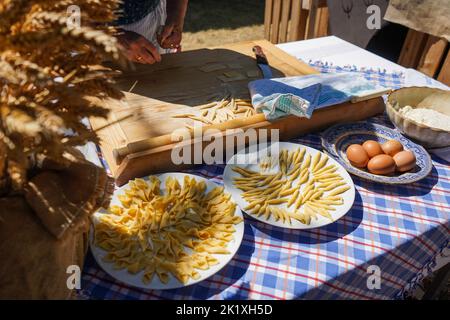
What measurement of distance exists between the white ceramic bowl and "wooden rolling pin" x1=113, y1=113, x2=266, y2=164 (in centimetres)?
57

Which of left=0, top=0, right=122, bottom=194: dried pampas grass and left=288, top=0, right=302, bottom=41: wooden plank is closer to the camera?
left=0, top=0, right=122, bottom=194: dried pampas grass

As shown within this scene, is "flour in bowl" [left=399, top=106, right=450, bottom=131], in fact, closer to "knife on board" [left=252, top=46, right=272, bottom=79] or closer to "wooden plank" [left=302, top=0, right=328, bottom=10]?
"knife on board" [left=252, top=46, right=272, bottom=79]

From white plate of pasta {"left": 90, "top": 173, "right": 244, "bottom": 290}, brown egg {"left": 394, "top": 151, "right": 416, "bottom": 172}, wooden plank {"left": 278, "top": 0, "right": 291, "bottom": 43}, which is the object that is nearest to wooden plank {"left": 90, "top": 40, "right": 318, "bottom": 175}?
white plate of pasta {"left": 90, "top": 173, "right": 244, "bottom": 290}

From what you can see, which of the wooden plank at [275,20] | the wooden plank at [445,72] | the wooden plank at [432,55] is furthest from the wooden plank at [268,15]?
the wooden plank at [445,72]

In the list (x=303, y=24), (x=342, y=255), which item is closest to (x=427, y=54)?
(x=303, y=24)

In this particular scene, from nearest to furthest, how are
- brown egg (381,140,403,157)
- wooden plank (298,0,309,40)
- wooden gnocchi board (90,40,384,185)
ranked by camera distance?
wooden gnocchi board (90,40,384,185) → brown egg (381,140,403,157) → wooden plank (298,0,309,40)

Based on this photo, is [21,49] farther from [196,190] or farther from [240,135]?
[240,135]

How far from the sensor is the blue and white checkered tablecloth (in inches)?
39.5

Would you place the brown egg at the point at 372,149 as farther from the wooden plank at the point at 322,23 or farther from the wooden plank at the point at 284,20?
the wooden plank at the point at 284,20

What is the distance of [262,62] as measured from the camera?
194cm

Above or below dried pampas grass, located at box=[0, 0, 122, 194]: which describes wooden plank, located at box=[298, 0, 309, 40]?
below

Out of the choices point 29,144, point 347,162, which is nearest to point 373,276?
point 347,162

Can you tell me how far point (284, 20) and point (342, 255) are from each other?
3764 mm

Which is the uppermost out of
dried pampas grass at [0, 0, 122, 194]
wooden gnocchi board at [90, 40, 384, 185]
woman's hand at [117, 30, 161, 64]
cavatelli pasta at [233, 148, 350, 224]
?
dried pampas grass at [0, 0, 122, 194]
